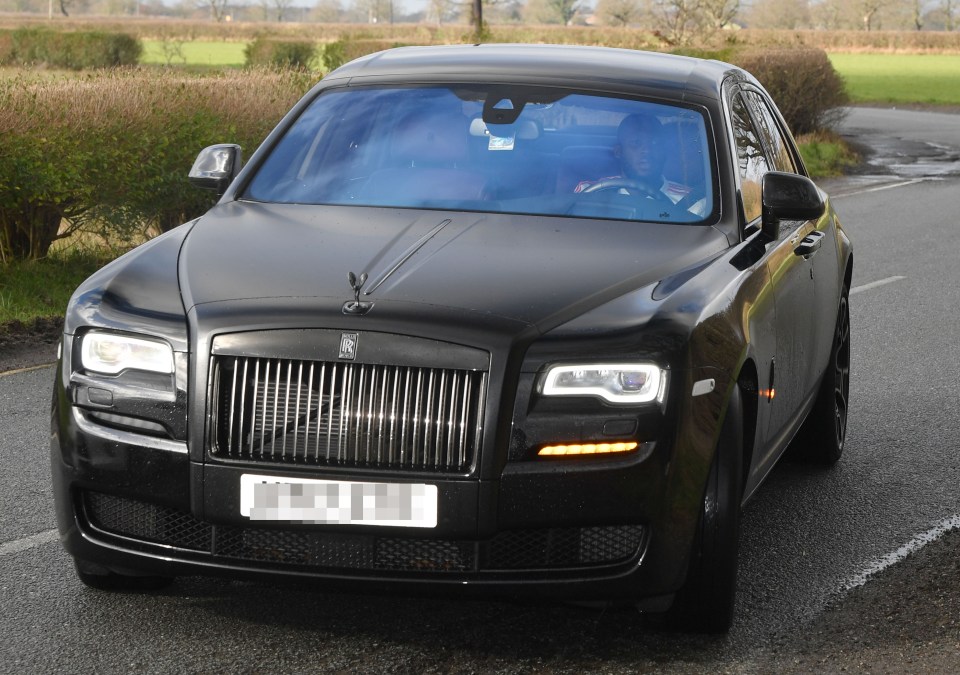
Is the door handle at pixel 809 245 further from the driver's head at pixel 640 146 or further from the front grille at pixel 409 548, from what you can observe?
the front grille at pixel 409 548

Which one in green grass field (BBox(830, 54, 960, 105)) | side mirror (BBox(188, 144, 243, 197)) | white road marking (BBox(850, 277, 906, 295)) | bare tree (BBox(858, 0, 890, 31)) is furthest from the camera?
bare tree (BBox(858, 0, 890, 31))

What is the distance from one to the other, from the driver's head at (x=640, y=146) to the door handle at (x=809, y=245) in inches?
27.0

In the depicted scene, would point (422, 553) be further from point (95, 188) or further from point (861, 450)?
point (95, 188)

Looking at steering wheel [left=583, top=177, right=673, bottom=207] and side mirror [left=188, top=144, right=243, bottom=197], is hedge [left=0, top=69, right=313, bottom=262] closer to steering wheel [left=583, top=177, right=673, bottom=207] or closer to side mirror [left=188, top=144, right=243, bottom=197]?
side mirror [left=188, top=144, right=243, bottom=197]

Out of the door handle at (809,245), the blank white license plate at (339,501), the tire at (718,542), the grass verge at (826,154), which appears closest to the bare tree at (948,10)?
the grass verge at (826,154)

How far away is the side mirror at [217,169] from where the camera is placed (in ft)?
18.9

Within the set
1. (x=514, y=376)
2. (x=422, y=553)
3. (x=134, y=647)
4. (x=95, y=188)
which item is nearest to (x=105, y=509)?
(x=134, y=647)

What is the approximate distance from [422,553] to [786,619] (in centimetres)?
132

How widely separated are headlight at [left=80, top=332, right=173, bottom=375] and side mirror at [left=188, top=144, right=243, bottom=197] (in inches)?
69.7

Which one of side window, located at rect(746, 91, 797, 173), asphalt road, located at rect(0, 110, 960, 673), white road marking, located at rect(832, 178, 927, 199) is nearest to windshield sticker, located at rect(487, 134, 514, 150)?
side window, located at rect(746, 91, 797, 173)

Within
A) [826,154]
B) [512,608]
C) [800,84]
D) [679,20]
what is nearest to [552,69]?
[512,608]

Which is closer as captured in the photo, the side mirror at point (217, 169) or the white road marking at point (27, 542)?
→ the white road marking at point (27, 542)

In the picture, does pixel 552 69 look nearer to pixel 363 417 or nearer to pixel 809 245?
pixel 809 245

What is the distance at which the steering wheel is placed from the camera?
512cm
